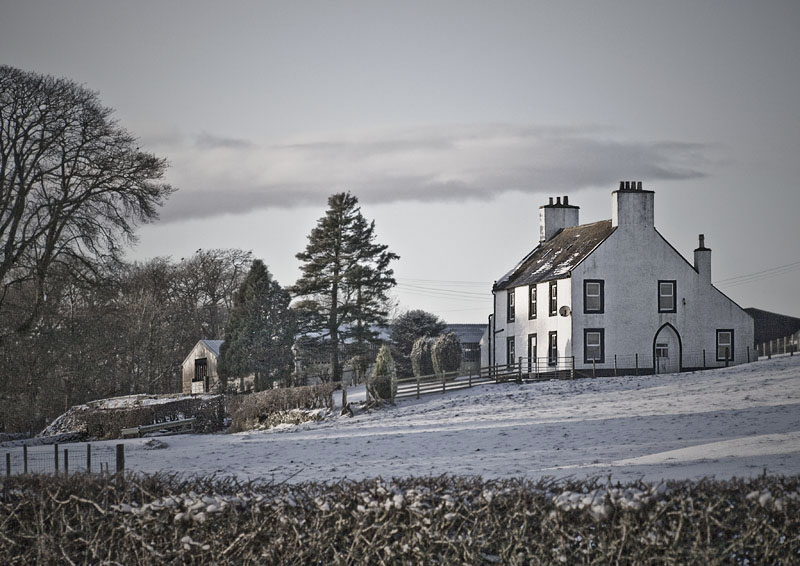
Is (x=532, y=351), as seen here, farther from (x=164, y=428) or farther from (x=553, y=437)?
(x=553, y=437)

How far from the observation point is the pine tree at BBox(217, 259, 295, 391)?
59.1 meters

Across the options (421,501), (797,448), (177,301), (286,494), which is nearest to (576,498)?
(421,501)

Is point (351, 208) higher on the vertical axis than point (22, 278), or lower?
higher

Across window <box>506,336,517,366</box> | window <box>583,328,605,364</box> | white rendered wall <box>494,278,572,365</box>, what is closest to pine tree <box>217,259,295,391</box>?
white rendered wall <box>494,278,572,365</box>

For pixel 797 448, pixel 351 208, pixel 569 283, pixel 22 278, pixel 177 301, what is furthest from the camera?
pixel 177 301

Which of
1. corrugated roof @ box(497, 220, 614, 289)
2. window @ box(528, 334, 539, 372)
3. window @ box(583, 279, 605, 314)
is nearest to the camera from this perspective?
window @ box(583, 279, 605, 314)

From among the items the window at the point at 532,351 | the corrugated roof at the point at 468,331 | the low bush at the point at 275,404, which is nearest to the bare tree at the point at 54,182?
the low bush at the point at 275,404

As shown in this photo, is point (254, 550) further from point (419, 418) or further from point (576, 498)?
point (419, 418)

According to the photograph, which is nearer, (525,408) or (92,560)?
(92,560)

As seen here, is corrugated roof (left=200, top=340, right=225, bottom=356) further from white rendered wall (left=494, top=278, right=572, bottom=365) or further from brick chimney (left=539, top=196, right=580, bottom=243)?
brick chimney (left=539, top=196, right=580, bottom=243)

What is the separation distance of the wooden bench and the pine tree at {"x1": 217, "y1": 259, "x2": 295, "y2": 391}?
996 centimetres

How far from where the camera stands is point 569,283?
5019 cm

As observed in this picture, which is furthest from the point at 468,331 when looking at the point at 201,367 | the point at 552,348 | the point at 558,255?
the point at 552,348

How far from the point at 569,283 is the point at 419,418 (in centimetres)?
1450
